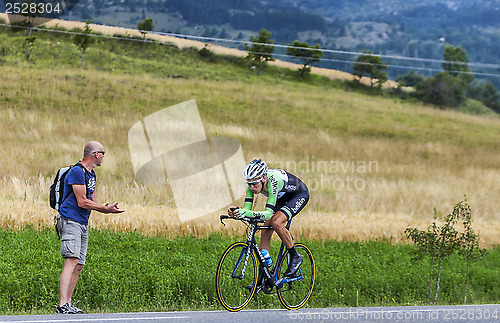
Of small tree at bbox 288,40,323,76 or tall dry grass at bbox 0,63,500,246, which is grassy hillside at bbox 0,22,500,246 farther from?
small tree at bbox 288,40,323,76

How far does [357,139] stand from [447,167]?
8.18 metres

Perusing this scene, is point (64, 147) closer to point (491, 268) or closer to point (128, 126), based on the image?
point (128, 126)

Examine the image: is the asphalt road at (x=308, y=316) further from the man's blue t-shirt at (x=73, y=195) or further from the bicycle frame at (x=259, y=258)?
the man's blue t-shirt at (x=73, y=195)

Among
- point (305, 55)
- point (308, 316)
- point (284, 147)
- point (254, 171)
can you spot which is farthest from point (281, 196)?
point (305, 55)

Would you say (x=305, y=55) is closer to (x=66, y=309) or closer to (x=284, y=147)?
(x=284, y=147)

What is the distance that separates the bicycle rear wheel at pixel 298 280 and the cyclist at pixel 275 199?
239mm

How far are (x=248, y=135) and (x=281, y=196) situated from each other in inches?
1556

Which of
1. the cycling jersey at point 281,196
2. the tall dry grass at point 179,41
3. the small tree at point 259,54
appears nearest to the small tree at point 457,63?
the tall dry grass at point 179,41

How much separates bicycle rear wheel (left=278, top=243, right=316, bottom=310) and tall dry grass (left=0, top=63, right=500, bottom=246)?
243 inches

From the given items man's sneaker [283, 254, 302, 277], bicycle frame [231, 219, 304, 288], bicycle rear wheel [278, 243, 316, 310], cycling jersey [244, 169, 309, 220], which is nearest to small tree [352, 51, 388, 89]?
bicycle rear wheel [278, 243, 316, 310]

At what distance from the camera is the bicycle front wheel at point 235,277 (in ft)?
29.5

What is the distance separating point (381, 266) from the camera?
596 inches

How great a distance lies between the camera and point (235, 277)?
352 inches

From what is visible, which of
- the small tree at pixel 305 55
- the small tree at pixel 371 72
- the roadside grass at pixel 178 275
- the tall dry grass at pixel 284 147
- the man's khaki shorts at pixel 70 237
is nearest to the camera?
the man's khaki shorts at pixel 70 237
